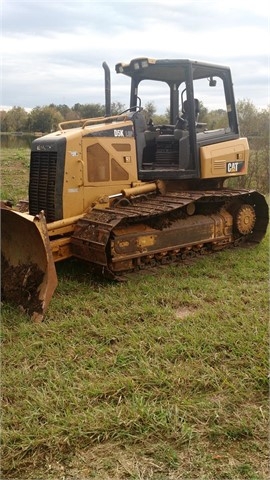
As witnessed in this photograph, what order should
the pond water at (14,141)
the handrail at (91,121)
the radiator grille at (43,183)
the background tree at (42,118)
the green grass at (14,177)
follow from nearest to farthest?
the radiator grille at (43,183), the handrail at (91,121), the green grass at (14,177), the pond water at (14,141), the background tree at (42,118)

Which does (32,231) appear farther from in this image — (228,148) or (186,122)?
(228,148)

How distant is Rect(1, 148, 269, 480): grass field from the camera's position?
8.89 ft

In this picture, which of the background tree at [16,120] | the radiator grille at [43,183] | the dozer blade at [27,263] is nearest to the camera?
the dozer blade at [27,263]

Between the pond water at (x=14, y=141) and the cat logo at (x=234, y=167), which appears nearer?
the cat logo at (x=234, y=167)

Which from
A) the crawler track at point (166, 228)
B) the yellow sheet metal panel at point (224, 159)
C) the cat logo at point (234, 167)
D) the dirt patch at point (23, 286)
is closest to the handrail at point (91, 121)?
the crawler track at point (166, 228)

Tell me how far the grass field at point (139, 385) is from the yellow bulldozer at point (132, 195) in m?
0.51

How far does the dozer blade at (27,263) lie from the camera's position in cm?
476

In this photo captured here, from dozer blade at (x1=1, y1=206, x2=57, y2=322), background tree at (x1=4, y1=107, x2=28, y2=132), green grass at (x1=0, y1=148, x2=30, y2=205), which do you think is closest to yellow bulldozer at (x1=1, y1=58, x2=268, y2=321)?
dozer blade at (x1=1, y1=206, x2=57, y2=322)

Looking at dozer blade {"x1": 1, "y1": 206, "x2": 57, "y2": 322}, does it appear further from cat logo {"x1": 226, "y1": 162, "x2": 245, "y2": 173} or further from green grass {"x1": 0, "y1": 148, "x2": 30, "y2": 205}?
green grass {"x1": 0, "y1": 148, "x2": 30, "y2": 205}

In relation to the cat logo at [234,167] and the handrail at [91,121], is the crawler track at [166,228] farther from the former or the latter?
the handrail at [91,121]

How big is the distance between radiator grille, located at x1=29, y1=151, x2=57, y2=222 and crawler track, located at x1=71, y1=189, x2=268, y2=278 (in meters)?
0.50

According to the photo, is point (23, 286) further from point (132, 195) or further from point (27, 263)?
point (132, 195)

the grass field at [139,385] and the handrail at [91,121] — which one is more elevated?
the handrail at [91,121]

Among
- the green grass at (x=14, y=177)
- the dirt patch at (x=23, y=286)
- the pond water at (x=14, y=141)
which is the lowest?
the dirt patch at (x=23, y=286)
